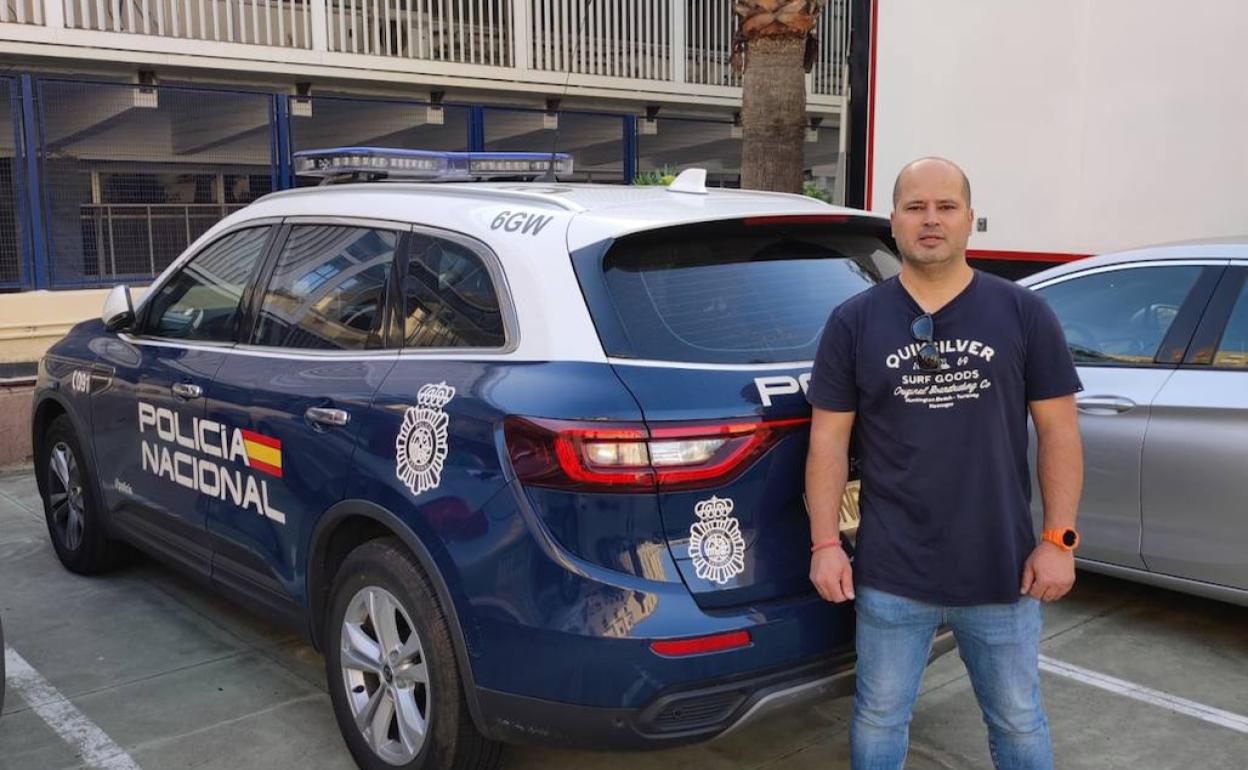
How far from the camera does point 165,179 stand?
41.1ft

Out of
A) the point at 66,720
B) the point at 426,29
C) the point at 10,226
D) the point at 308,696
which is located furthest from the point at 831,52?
the point at 66,720

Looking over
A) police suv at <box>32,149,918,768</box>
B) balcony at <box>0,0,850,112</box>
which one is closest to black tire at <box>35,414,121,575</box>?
police suv at <box>32,149,918,768</box>

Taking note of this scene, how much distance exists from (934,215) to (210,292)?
2936mm

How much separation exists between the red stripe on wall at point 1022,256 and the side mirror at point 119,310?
537 centimetres

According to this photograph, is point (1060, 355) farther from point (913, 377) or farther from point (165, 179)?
point (165, 179)

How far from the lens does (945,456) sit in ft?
8.44

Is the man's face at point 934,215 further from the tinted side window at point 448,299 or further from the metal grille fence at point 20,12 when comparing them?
the metal grille fence at point 20,12

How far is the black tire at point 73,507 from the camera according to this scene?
5.12m

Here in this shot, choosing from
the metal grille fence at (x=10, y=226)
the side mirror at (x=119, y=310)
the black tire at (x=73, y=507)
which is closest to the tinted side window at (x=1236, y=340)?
the side mirror at (x=119, y=310)

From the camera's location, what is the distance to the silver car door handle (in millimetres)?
3369

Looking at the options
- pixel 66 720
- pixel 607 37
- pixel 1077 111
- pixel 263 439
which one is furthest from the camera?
pixel 607 37

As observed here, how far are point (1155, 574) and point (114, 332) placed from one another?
14.1 ft

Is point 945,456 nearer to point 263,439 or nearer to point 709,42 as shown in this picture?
point 263,439

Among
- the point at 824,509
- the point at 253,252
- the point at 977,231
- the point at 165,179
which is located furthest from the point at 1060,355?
the point at 165,179
